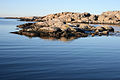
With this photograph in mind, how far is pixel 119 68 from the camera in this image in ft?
42.4

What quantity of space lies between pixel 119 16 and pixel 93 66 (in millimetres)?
186201

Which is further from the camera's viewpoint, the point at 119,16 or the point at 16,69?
the point at 119,16

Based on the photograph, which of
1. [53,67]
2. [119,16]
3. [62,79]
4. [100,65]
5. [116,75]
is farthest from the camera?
[119,16]

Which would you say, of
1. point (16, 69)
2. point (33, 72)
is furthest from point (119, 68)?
point (16, 69)

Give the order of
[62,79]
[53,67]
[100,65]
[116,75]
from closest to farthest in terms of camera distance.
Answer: [62,79] < [116,75] < [53,67] < [100,65]

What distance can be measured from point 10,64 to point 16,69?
147 centimetres

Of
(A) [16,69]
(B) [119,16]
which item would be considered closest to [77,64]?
(A) [16,69]

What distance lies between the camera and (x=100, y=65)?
1366 cm

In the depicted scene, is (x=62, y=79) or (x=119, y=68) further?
(x=119, y=68)

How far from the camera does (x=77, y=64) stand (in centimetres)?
1377

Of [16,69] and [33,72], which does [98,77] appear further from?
[16,69]

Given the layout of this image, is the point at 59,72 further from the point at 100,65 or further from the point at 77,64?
the point at 100,65

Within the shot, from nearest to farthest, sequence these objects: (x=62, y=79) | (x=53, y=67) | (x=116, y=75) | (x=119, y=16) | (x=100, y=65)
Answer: (x=62, y=79)
(x=116, y=75)
(x=53, y=67)
(x=100, y=65)
(x=119, y=16)

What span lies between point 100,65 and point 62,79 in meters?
4.43
